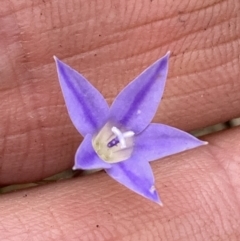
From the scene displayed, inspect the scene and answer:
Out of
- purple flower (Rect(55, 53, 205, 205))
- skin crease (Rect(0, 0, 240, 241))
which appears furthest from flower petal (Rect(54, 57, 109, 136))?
skin crease (Rect(0, 0, 240, 241))

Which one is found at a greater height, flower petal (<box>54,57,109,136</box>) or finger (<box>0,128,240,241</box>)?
flower petal (<box>54,57,109,136</box>)

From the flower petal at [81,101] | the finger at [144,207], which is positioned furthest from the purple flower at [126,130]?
the finger at [144,207]

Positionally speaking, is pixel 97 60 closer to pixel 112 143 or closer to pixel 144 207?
pixel 112 143

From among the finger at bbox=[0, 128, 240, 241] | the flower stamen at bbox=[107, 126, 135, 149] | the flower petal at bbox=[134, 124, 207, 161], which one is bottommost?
the finger at bbox=[0, 128, 240, 241]

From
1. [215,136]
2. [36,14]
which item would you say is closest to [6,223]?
[36,14]

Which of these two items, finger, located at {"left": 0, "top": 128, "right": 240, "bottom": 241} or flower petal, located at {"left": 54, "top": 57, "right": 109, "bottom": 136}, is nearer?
flower petal, located at {"left": 54, "top": 57, "right": 109, "bottom": 136}

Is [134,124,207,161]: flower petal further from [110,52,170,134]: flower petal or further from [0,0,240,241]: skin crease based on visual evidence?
[0,0,240,241]: skin crease

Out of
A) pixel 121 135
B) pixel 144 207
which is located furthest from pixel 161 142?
pixel 144 207
